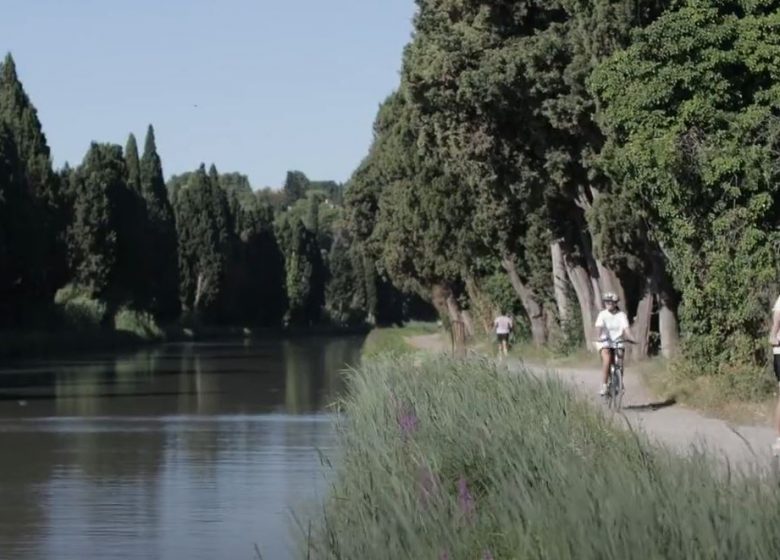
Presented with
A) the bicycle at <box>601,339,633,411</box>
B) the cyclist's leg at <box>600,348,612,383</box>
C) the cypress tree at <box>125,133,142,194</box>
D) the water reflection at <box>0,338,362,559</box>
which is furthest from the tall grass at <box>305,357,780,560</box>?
the cypress tree at <box>125,133,142,194</box>

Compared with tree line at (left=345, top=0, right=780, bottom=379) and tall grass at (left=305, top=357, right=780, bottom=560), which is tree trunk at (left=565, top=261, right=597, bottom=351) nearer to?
tree line at (left=345, top=0, right=780, bottom=379)

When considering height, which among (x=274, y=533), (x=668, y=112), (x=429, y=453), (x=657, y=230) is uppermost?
(x=668, y=112)

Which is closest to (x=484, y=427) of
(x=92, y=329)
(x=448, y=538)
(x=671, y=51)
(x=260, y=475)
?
(x=448, y=538)

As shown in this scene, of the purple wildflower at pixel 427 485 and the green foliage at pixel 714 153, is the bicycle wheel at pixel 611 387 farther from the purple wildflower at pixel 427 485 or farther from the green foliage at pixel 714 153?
the purple wildflower at pixel 427 485

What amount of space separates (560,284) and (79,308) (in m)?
49.4

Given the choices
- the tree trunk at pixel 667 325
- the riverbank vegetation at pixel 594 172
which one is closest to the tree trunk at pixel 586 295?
the riverbank vegetation at pixel 594 172

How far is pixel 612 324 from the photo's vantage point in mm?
24203

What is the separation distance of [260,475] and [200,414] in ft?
43.1

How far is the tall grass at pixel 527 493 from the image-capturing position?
26.9 ft

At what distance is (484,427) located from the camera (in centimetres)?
1257

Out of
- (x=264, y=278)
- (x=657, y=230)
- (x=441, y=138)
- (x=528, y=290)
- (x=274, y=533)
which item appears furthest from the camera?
(x=264, y=278)

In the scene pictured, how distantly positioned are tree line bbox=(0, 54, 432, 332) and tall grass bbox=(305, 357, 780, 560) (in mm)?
63324

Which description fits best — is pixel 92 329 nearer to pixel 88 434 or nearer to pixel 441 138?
pixel 441 138

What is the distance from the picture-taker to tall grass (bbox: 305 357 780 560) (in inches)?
322
